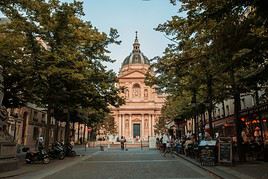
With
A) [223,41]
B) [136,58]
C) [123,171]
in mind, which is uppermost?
[136,58]

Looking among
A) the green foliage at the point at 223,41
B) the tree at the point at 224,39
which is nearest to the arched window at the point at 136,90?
the green foliage at the point at 223,41

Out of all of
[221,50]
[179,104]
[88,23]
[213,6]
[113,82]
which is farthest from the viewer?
[179,104]

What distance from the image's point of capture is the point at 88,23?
23.8 metres

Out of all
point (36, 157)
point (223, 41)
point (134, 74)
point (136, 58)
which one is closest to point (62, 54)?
point (36, 157)

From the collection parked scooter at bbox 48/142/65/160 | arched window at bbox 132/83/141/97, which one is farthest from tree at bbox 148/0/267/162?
arched window at bbox 132/83/141/97

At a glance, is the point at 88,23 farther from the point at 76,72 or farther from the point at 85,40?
the point at 76,72

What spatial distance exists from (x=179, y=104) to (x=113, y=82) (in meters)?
11.7

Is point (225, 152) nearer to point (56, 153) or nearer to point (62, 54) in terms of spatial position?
point (62, 54)

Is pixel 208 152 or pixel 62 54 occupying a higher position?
pixel 62 54

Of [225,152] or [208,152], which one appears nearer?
[225,152]

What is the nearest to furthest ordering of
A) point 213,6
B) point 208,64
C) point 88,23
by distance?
point 213,6 < point 208,64 < point 88,23

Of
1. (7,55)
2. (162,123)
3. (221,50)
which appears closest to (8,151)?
(7,55)

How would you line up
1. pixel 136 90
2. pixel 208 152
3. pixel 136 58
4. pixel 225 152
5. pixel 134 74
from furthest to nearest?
pixel 136 58 < pixel 136 90 < pixel 134 74 < pixel 208 152 < pixel 225 152

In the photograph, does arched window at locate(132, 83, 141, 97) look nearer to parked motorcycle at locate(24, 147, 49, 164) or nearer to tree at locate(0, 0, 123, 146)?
tree at locate(0, 0, 123, 146)
